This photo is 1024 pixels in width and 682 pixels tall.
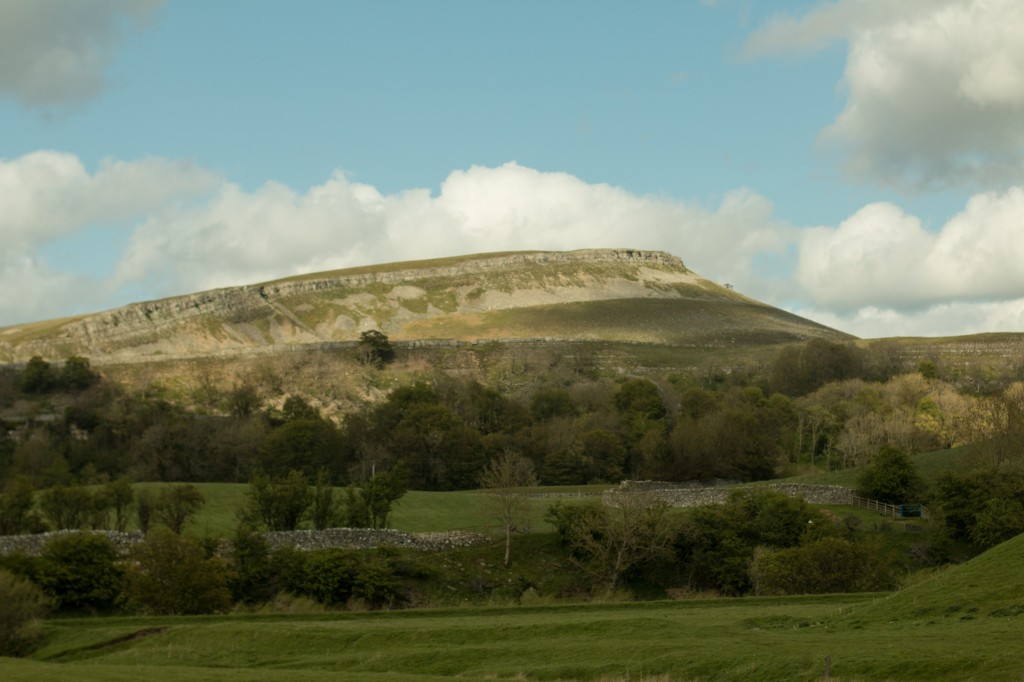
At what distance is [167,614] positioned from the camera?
Answer: 138 feet

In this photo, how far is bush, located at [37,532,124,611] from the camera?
44938mm

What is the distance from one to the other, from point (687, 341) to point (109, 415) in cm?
9204

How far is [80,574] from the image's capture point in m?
45.3

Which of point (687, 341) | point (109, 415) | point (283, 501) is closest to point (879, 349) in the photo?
point (687, 341)

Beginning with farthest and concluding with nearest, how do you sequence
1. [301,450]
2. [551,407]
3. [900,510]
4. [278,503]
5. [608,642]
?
1. [551,407]
2. [301,450]
3. [900,510]
4. [278,503]
5. [608,642]

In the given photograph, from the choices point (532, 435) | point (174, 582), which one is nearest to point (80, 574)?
point (174, 582)

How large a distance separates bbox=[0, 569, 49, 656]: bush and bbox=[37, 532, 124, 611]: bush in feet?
16.4

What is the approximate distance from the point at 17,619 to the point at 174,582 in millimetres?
6836

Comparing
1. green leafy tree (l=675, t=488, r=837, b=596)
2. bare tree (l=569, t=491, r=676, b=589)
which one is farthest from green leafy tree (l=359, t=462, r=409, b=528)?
green leafy tree (l=675, t=488, r=837, b=596)

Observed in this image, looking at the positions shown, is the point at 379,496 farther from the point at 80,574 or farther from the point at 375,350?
the point at 375,350

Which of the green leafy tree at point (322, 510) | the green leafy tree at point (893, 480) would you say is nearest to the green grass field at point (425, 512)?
the green leafy tree at point (322, 510)

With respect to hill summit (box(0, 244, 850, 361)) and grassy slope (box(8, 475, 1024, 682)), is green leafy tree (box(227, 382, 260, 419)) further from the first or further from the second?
grassy slope (box(8, 475, 1024, 682))

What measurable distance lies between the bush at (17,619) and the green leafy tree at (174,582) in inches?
168

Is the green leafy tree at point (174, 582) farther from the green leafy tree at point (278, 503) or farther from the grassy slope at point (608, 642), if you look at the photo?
the green leafy tree at point (278, 503)
